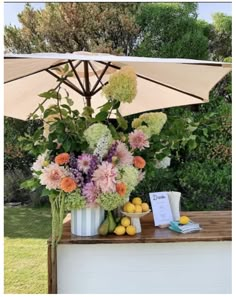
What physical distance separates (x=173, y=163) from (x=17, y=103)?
10.2 ft

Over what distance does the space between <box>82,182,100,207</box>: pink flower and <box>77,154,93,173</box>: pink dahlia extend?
0.25ft

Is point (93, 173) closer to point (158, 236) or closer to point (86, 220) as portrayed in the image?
point (86, 220)

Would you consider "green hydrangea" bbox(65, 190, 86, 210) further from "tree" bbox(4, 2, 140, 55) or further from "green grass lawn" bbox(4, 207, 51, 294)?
"tree" bbox(4, 2, 140, 55)

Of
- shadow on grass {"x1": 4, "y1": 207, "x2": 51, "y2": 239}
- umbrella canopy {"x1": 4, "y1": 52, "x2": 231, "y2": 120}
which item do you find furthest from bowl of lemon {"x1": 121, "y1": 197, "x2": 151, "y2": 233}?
shadow on grass {"x1": 4, "y1": 207, "x2": 51, "y2": 239}

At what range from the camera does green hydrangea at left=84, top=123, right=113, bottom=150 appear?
2.02m

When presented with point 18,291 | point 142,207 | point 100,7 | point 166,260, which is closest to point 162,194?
point 142,207

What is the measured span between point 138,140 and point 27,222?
3.93m

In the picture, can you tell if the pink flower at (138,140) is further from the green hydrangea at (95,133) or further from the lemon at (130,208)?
the lemon at (130,208)

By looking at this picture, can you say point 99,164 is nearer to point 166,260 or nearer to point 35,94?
→ point 166,260

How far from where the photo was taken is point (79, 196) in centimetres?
201

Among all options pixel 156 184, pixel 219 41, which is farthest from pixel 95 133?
pixel 219 41

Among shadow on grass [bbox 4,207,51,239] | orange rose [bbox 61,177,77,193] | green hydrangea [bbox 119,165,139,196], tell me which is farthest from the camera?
shadow on grass [bbox 4,207,51,239]

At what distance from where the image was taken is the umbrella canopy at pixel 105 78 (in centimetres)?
221

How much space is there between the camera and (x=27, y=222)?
566 cm
